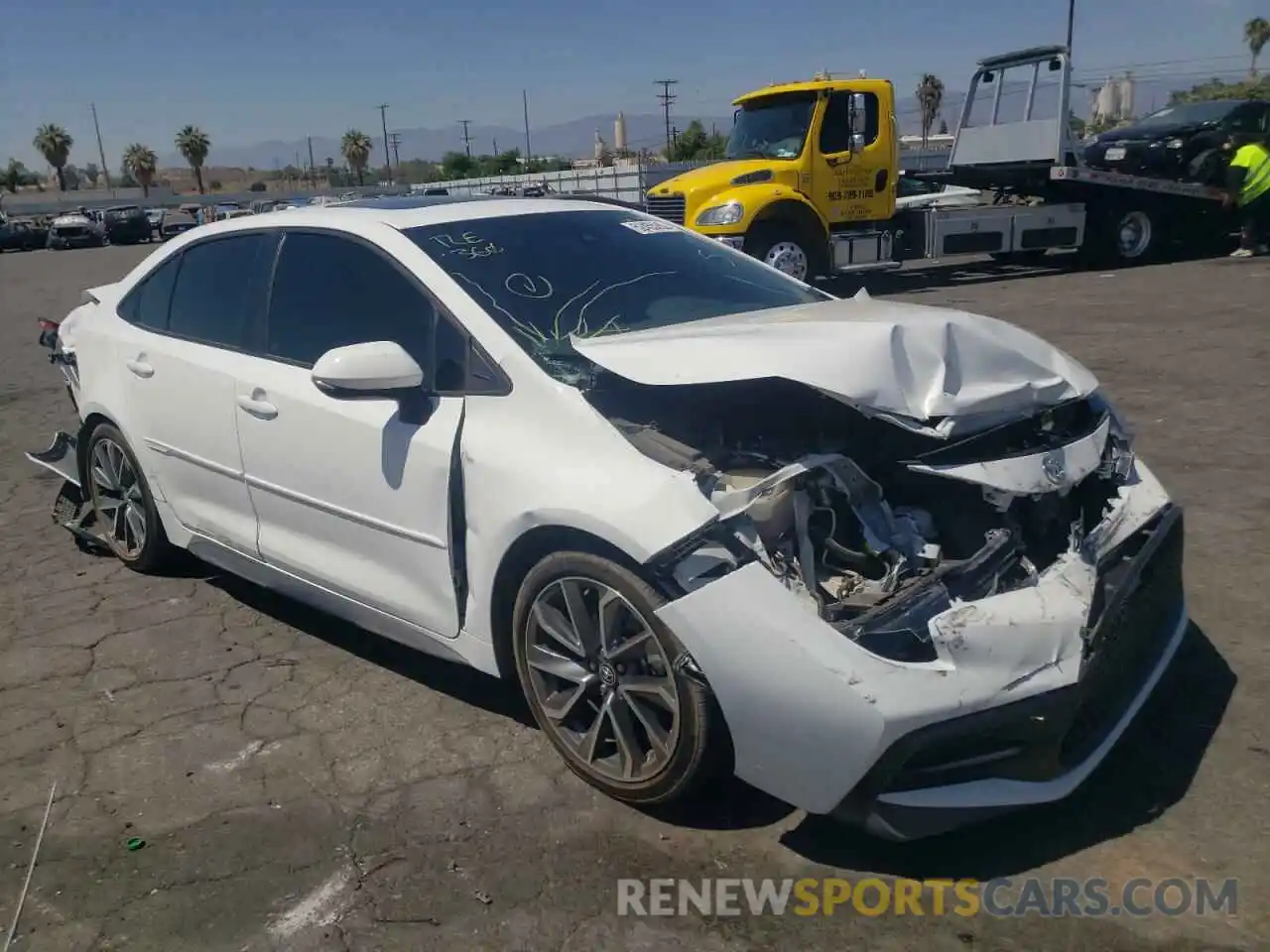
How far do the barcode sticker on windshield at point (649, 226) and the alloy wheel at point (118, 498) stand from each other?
7.91 ft

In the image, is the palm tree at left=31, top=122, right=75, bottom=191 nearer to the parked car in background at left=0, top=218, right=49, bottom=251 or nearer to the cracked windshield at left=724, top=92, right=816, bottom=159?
the parked car in background at left=0, top=218, right=49, bottom=251

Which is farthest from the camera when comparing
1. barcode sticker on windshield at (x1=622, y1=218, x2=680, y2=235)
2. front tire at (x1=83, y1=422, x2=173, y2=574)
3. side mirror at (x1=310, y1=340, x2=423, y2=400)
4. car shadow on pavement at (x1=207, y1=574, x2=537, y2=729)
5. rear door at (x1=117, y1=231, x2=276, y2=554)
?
front tire at (x1=83, y1=422, x2=173, y2=574)

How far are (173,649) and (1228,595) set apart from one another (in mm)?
4075

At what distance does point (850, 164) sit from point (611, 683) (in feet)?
39.7

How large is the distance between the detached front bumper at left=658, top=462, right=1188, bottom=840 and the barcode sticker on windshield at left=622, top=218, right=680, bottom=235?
6.71 ft

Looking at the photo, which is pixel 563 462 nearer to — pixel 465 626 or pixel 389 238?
pixel 465 626

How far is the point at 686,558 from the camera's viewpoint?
2.66 meters

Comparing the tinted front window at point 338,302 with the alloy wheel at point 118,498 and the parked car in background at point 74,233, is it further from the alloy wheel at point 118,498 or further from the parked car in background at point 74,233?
the parked car in background at point 74,233

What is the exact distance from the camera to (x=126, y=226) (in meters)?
40.9

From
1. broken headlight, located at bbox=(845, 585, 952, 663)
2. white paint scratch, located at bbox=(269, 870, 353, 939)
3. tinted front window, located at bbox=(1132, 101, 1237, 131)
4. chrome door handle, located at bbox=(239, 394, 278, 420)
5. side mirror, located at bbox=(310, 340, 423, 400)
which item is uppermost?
tinted front window, located at bbox=(1132, 101, 1237, 131)

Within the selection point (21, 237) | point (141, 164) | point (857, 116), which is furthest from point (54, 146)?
point (857, 116)

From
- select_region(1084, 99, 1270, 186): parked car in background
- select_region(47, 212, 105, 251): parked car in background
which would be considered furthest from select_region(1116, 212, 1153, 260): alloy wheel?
select_region(47, 212, 105, 251): parked car in background

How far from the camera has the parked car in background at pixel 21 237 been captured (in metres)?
42.0

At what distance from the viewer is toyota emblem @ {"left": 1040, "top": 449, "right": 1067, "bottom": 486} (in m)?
2.95
